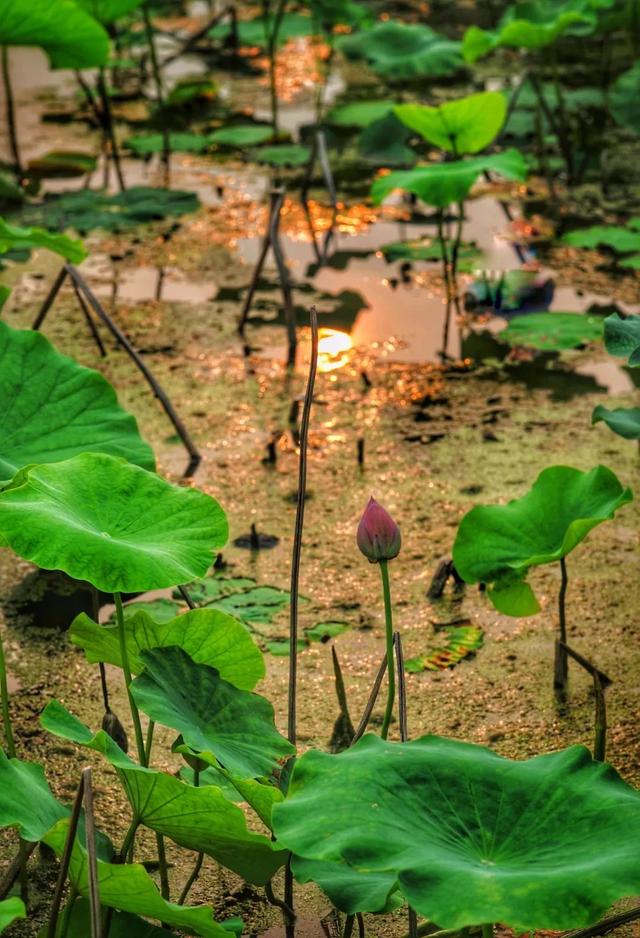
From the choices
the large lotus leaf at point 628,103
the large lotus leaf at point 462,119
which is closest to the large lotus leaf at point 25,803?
the large lotus leaf at point 462,119

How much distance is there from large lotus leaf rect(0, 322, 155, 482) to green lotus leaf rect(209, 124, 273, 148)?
124 inches

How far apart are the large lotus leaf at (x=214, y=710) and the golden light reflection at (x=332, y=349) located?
1.92 metres

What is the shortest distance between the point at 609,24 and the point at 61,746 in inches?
173

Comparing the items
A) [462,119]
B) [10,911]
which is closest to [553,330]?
[462,119]

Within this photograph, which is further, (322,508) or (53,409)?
(322,508)

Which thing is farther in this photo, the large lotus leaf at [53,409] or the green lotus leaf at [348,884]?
the large lotus leaf at [53,409]

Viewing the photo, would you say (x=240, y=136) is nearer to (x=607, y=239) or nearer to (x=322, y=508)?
(x=607, y=239)

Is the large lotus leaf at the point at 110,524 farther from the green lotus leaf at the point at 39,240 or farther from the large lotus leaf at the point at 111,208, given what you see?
the large lotus leaf at the point at 111,208

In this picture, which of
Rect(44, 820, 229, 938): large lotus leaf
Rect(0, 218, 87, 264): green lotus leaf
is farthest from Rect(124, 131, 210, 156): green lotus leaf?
Rect(44, 820, 229, 938): large lotus leaf

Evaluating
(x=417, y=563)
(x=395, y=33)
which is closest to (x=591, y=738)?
(x=417, y=563)

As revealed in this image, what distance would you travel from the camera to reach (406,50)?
5.45 m

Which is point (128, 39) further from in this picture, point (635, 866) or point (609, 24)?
point (635, 866)

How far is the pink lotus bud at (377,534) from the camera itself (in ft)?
5.77

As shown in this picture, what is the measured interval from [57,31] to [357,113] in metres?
1.73
